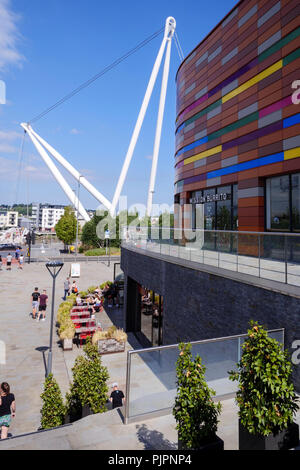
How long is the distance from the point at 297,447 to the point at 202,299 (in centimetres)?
600

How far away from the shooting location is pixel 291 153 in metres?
13.5

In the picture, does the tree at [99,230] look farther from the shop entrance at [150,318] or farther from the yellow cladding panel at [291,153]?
the yellow cladding panel at [291,153]

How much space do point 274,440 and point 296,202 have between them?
37.7 feet

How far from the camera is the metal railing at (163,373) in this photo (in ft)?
19.8

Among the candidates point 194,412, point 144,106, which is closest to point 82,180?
point 144,106

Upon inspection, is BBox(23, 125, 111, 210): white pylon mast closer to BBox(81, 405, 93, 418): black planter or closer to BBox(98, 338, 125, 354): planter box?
BBox(98, 338, 125, 354): planter box

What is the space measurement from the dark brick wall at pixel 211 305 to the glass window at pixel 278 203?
19.3ft

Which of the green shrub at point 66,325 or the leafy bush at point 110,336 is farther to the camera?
the green shrub at point 66,325

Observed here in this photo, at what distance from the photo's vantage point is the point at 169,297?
1289 cm
